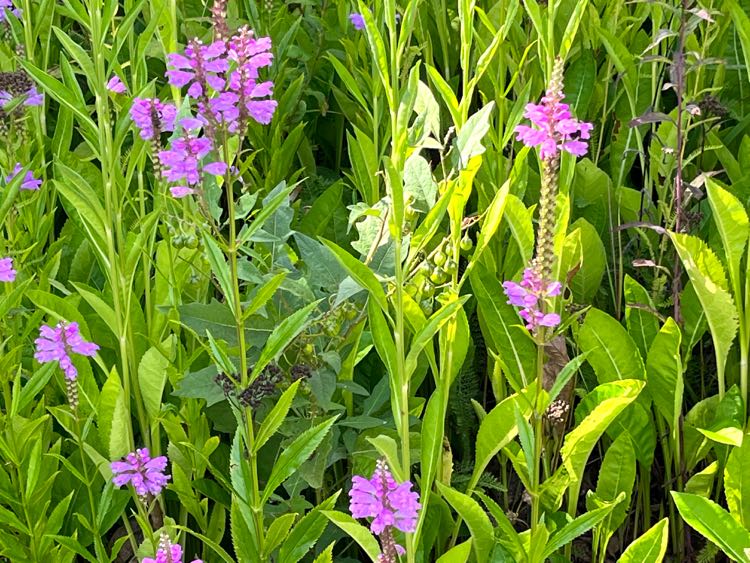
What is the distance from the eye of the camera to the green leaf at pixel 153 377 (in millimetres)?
1635

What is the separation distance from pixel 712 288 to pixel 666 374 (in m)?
0.16

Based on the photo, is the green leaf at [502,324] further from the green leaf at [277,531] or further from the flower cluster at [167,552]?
the flower cluster at [167,552]

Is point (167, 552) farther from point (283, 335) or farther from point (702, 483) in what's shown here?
point (702, 483)

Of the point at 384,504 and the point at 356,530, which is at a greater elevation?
the point at 384,504

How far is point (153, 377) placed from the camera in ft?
5.37

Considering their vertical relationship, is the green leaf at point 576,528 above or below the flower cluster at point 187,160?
below

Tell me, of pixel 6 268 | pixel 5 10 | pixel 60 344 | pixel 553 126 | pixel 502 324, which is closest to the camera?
pixel 553 126

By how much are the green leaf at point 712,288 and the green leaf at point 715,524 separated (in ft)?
1.01

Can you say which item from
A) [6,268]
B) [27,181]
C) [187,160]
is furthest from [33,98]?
[187,160]

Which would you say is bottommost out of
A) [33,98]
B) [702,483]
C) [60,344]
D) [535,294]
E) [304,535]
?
[702,483]

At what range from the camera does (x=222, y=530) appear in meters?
1.68

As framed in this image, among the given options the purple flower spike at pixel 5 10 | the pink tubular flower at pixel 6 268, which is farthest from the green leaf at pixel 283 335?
the purple flower spike at pixel 5 10

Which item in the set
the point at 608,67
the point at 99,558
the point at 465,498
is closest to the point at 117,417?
the point at 99,558

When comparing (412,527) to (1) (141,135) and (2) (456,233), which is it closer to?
(2) (456,233)
